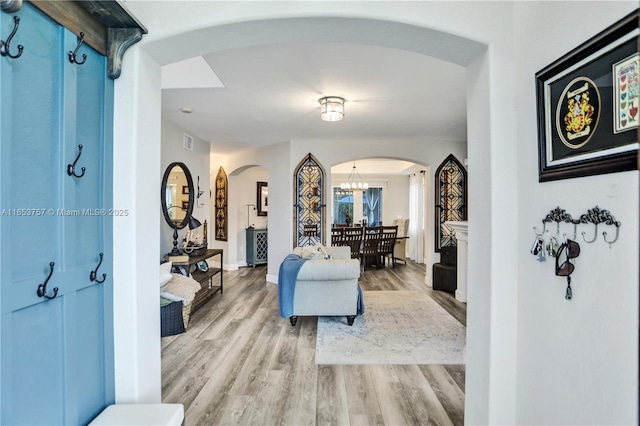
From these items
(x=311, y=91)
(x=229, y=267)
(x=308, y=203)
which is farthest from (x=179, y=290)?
(x=229, y=267)

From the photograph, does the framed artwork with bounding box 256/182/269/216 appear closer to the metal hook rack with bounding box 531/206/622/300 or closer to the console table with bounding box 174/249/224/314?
the console table with bounding box 174/249/224/314

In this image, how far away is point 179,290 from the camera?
6.68ft

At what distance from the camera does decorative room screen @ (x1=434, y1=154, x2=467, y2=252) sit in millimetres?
5516

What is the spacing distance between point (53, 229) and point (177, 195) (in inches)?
132

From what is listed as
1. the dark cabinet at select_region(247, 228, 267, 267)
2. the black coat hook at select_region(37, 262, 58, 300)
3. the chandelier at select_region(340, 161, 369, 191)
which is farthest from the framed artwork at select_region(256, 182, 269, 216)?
the black coat hook at select_region(37, 262, 58, 300)

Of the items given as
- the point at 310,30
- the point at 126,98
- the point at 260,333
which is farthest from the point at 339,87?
the point at 260,333

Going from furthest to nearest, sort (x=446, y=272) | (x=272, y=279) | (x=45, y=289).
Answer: (x=272, y=279), (x=446, y=272), (x=45, y=289)

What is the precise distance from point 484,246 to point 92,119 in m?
1.66

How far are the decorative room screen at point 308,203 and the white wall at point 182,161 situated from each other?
1507 mm

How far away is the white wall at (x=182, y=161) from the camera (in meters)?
3.94

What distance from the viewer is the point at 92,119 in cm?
120

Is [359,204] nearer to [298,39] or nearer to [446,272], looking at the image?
[446,272]

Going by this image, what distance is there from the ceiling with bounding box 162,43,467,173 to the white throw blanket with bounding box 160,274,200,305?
67.2 inches

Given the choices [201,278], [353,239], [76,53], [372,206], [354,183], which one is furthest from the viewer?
[372,206]
